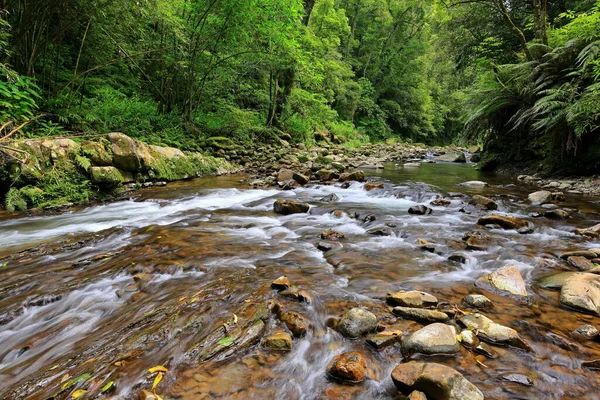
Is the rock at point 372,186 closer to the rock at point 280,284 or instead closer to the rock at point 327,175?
the rock at point 327,175

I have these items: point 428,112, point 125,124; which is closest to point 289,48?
point 125,124

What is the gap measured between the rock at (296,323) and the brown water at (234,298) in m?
0.05

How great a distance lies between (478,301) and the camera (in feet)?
8.36

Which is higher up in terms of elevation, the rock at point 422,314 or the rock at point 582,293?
the rock at point 422,314

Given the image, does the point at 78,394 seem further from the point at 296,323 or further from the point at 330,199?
the point at 330,199

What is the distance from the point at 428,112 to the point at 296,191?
29686mm

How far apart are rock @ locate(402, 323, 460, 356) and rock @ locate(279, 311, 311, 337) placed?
0.69m

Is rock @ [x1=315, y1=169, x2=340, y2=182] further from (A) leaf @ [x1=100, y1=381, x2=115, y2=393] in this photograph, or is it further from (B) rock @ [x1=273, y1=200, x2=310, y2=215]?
(A) leaf @ [x1=100, y1=381, x2=115, y2=393]

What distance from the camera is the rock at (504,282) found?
2785mm

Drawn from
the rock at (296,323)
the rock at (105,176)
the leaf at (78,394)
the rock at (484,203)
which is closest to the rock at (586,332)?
the rock at (296,323)

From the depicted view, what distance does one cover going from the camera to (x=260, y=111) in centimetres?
1627

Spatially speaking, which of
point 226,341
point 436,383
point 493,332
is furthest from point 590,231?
point 226,341

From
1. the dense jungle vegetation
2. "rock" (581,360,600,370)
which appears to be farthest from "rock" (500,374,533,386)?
the dense jungle vegetation

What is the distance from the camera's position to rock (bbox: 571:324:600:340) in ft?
6.98
